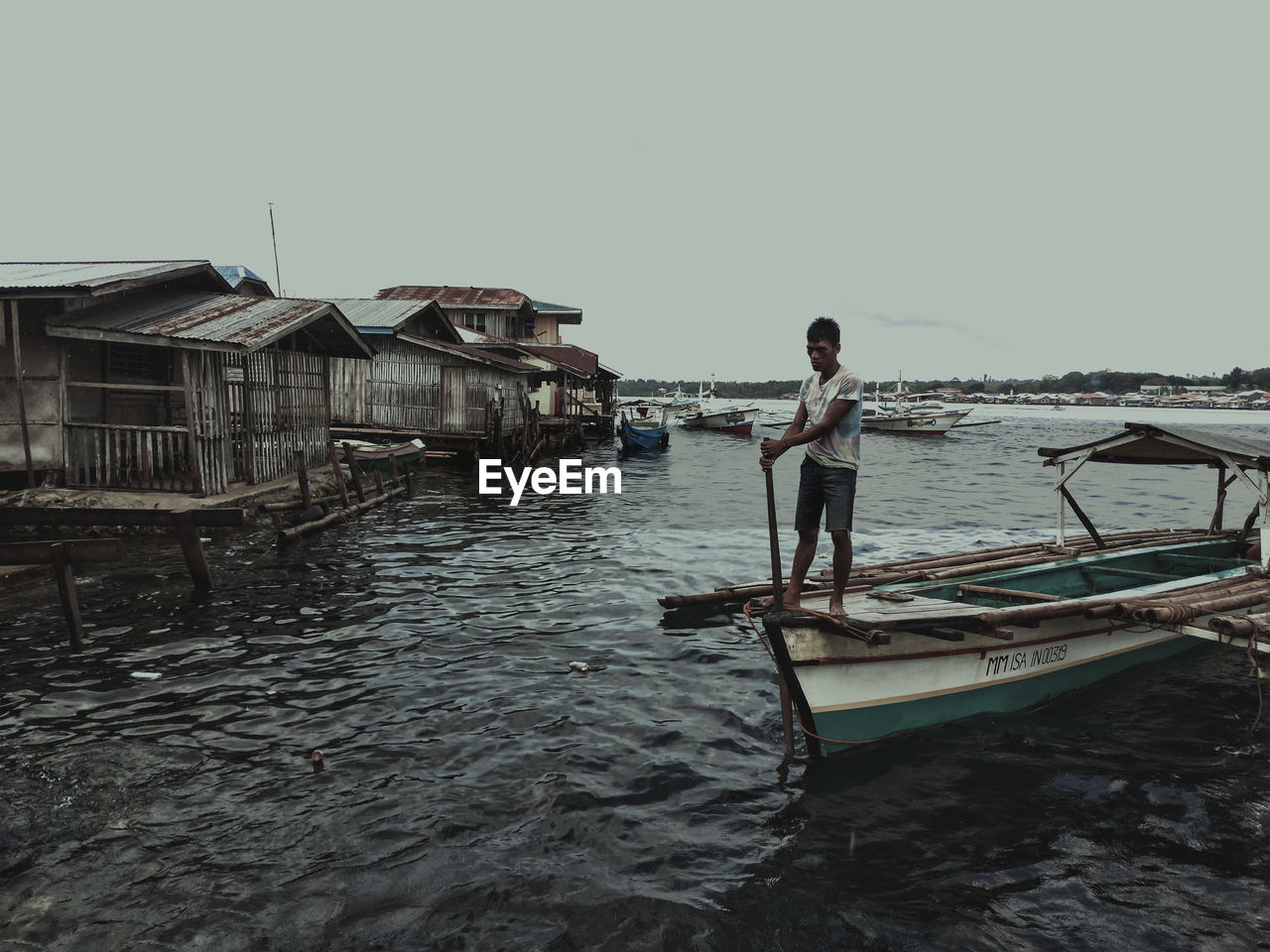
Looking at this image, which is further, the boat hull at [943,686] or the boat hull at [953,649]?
the boat hull at [943,686]

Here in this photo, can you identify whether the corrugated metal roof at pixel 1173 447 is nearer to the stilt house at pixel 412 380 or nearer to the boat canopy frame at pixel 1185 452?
the boat canopy frame at pixel 1185 452

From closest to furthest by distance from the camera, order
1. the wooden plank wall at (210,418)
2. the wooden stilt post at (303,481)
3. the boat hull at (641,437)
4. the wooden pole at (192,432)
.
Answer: the wooden pole at (192,432)
the wooden plank wall at (210,418)
the wooden stilt post at (303,481)
the boat hull at (641,437)

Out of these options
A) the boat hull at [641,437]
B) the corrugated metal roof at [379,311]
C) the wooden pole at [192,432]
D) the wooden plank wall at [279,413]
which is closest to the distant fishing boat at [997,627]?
the wooden pole at [192,432]

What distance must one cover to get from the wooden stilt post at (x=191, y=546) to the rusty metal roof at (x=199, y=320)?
4283 mm

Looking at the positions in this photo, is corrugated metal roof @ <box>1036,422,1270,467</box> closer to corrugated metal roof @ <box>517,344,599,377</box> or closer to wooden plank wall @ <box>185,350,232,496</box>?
wooden plank wall @ <box>185,350,232,496</box>

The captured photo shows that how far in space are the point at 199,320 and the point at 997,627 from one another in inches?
542

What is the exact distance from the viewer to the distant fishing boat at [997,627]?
5.35m

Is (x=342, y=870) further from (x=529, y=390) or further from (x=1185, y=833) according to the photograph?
(x=529, y=390)

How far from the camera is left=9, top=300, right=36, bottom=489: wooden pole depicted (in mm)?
11406

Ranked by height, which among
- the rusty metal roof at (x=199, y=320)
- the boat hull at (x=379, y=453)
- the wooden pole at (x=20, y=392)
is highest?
the rusty metal roof at (x=199, y=320)

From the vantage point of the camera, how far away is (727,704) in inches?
269

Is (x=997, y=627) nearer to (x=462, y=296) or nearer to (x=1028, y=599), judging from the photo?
(x=1028, y=599)

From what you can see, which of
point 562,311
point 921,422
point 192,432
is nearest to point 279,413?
point 192,432

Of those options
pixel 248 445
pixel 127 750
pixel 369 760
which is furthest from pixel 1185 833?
pixel 248 445
